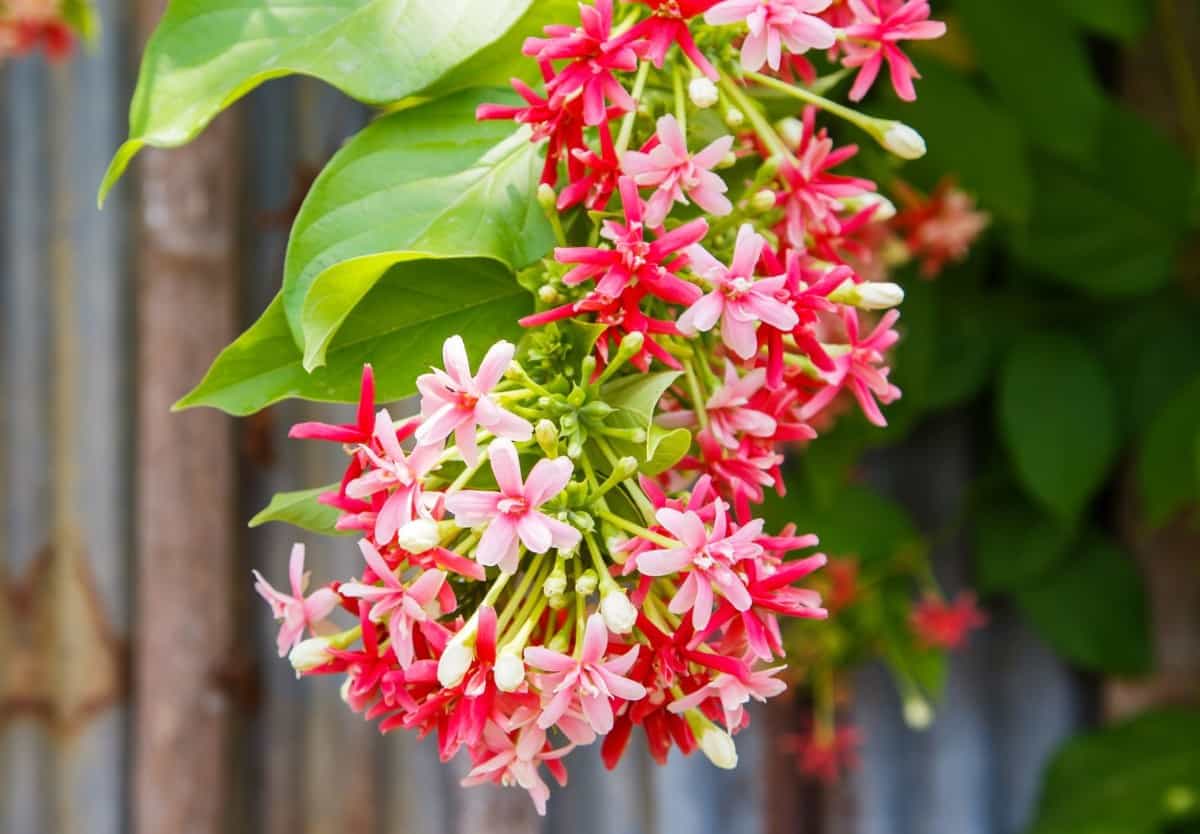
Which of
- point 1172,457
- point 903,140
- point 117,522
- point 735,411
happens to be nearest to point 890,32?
point 903,140

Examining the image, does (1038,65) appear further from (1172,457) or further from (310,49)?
(310,49)

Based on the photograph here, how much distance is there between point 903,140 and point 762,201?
3.3 inches

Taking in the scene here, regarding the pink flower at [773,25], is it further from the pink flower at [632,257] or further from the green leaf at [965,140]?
the green leaf at [965,140]

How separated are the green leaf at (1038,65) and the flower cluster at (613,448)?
59 cm

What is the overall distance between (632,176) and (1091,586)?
0.94m

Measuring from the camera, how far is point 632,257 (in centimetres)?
36

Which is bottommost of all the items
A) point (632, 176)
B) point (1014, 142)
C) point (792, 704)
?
point (792, 704)

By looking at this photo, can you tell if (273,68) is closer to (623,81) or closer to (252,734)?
(623,81)

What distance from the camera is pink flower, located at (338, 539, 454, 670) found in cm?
36

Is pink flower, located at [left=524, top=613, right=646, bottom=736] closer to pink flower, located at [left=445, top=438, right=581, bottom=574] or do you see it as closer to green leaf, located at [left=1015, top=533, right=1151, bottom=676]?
pink flower, located at [left=445, top=438, right=581, bottom=574]

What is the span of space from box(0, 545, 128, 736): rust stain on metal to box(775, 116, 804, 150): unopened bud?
35.0 inches

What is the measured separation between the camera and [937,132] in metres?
0.91

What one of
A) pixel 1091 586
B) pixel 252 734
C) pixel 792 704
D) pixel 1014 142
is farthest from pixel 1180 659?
pixel 252 734

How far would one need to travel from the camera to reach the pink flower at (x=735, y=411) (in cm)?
40
